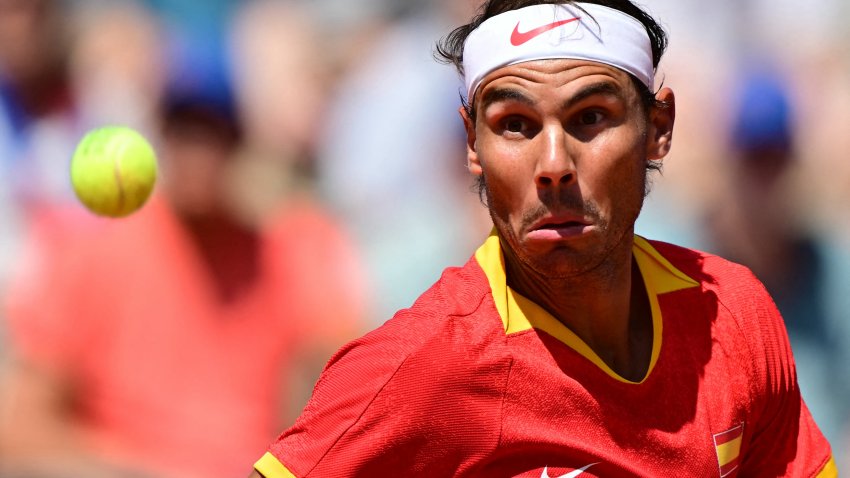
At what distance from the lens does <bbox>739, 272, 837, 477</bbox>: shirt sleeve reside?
2496 mm

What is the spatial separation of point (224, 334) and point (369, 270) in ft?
3.08

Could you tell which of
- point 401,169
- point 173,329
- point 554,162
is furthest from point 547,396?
point 401,169

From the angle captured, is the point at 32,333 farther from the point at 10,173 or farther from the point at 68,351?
the point at 10,173

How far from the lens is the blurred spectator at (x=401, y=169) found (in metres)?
4.54

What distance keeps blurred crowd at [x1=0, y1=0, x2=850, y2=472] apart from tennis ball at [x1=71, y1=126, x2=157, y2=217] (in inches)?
10.0

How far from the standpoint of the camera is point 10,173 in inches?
167

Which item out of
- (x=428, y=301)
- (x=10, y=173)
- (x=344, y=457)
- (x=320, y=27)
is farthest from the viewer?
(x=320, y=27)

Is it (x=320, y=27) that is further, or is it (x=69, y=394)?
(x=320, y=27)

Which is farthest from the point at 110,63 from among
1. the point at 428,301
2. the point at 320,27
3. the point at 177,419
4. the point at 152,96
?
the point at 428,301

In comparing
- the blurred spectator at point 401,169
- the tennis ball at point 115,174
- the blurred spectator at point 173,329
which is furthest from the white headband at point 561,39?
the blurred spectator at point 401,169

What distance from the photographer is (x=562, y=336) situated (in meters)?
2.34

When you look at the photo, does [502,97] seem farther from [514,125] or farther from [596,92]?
[596,92]

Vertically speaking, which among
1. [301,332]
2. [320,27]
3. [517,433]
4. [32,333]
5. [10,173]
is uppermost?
[320,27]

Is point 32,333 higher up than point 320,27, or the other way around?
point 320,27
